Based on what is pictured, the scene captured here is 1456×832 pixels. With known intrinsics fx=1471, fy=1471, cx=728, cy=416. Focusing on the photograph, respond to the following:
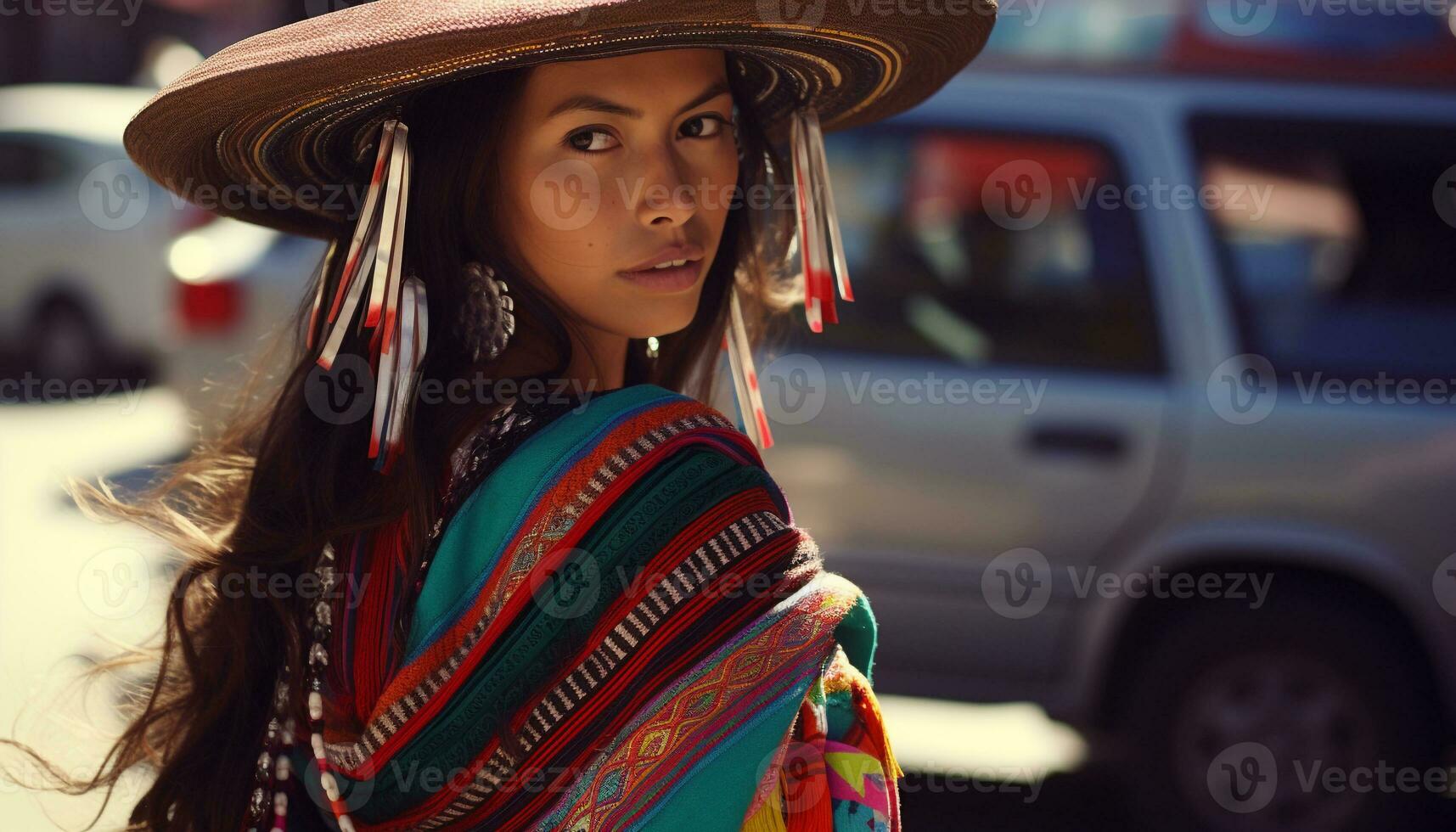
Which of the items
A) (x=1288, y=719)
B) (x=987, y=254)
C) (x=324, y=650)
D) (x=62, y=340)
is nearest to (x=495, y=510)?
(x=324, y=650)

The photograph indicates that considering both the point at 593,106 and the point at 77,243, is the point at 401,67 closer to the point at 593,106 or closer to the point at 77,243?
the point at 593,106

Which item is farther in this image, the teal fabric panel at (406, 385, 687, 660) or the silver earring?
the silver earring

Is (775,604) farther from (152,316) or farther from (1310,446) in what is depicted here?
(152,316)

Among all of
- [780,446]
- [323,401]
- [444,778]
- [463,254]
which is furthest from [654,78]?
[780,446]

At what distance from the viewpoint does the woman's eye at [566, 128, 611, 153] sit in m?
1.64

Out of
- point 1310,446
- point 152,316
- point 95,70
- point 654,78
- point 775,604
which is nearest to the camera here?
point 775,604

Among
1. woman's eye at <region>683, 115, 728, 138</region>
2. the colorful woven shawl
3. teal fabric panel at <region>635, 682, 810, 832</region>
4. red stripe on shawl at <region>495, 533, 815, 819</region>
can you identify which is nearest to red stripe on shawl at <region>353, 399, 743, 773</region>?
the colorful woven shawl

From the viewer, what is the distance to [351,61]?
139cm

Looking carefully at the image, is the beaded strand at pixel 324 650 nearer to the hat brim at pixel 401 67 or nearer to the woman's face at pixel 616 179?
the woman's face at pixel 616 179

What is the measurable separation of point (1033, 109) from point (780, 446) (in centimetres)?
110

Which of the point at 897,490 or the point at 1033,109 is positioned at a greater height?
the point at 1033,109

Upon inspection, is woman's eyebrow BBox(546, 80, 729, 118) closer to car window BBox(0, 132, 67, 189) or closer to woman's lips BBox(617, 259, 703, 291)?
woman's lips BBox(617, 259, 703, 291)

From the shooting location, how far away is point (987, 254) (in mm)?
3865

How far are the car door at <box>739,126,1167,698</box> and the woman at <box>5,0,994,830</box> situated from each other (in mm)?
1889
